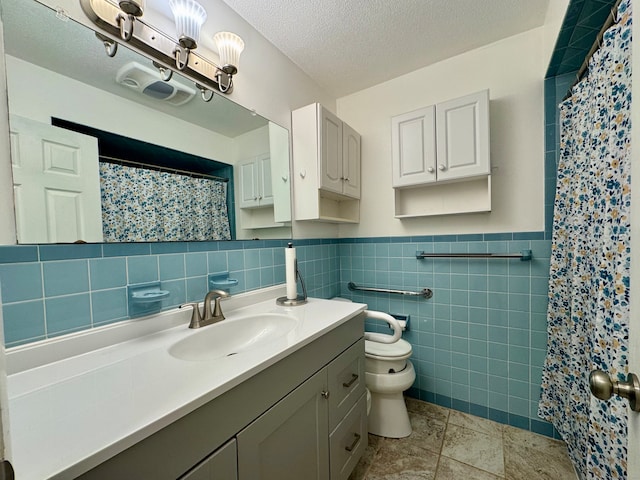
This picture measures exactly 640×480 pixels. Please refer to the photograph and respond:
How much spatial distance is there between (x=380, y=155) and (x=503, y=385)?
172cm

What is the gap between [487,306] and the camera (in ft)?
5.63

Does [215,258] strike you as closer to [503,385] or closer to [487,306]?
[487,306]

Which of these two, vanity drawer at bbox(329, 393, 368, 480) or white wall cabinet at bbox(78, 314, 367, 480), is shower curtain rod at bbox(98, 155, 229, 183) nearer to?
white wall cabinet at bbox(78, 314, 367, 480)

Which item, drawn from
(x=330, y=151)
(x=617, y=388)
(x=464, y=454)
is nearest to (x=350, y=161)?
(x=330, y=151)

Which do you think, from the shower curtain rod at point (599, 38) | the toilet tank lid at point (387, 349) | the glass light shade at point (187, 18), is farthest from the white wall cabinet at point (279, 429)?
the shower curtain rod at point (599, 38)

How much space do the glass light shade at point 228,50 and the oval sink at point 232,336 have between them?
1133mm

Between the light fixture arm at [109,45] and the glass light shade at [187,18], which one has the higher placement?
the glass light shade at [187,18]

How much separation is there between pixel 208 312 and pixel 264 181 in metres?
0.76

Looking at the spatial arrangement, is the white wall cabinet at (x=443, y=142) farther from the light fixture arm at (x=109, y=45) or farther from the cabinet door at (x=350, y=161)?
the light fixture arm at (x=109, y=45)

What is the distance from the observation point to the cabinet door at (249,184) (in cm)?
139

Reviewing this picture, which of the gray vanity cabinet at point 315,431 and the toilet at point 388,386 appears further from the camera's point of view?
the toilet at point 388,386

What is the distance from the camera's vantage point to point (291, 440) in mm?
890

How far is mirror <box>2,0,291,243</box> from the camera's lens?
0.78m

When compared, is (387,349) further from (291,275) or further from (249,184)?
(249,184)
